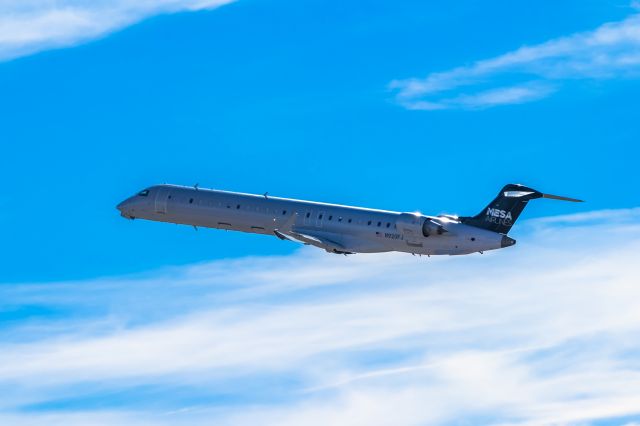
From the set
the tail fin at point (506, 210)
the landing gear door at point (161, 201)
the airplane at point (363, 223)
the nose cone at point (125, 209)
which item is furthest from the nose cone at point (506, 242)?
the nose cone at point (125, 209)

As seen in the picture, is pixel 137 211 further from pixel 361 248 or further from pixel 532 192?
pixel 532 192

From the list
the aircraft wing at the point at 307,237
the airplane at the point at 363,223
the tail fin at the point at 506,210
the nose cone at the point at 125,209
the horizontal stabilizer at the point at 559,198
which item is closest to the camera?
the horizontal stabilizer at the point at 559,198

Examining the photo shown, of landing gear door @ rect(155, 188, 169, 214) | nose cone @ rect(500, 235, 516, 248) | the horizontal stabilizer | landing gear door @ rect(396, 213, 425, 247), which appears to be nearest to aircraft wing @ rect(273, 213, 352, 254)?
landing gear door @ rect(396, 213, 425, 247)

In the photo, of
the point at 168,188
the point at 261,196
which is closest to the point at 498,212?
the point at 261,196

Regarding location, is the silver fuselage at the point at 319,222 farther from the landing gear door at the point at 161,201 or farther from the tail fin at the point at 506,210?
the tail fin at the point at 506,210

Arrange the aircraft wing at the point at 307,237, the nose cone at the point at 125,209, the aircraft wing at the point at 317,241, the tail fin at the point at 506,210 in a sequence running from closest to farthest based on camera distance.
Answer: the tail fin at the point at 506,210
the aircraft wing at the point at 317,241
the aircraft wing at the point at 307,237
the nose cone at the point at 125,209

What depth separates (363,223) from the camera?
139 m

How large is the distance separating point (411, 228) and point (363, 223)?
464cm

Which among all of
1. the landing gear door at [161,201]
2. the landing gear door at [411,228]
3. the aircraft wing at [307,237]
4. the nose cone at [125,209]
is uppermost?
the nose cone at [125,209]

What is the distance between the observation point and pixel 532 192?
138m

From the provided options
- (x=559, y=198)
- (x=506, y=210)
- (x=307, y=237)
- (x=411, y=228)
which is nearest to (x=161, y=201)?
(x=307, y=237)

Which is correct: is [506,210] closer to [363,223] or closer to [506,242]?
[506,242]

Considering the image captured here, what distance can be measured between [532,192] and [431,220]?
29.3 feet

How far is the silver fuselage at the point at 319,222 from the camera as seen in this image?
137 metres
